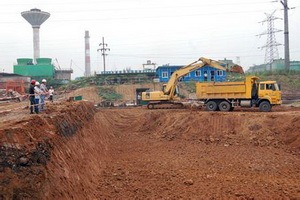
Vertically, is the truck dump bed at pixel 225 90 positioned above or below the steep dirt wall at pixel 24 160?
above

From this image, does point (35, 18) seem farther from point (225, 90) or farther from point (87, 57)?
point (225, 90)

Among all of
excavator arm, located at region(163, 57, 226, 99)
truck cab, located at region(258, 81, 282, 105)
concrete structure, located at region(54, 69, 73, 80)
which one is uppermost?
concrete structure, located at region(54, 69, 73, 80)

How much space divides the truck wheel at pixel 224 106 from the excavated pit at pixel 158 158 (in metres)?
2.92

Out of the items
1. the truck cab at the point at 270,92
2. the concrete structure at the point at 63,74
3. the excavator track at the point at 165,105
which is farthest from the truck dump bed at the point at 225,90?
the concrete structure at the point at 63,74

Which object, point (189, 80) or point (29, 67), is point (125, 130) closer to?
point (189, 80)

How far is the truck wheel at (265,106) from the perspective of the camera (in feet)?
70.4

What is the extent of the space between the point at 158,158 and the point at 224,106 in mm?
10255

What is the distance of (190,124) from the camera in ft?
64.6

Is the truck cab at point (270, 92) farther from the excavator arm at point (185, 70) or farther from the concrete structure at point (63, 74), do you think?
the concrete structure at point (63, 74)


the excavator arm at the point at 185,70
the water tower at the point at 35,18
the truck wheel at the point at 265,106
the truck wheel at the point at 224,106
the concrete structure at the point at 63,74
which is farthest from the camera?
the water tower at the point at 35,18

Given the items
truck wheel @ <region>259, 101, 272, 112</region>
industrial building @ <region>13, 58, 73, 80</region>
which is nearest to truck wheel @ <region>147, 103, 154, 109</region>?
truck wheel @ <region>259, 101, 272, 112</region>

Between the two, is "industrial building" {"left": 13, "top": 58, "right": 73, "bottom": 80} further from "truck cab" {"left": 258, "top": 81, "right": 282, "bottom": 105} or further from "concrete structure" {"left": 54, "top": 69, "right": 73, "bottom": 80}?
"truck cab" {"left": 258, "top": 81, "right": 282, "bottom": 105}

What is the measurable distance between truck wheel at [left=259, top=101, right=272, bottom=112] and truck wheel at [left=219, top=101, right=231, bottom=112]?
88.2 inches

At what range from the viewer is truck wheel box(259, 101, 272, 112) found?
21453mm
